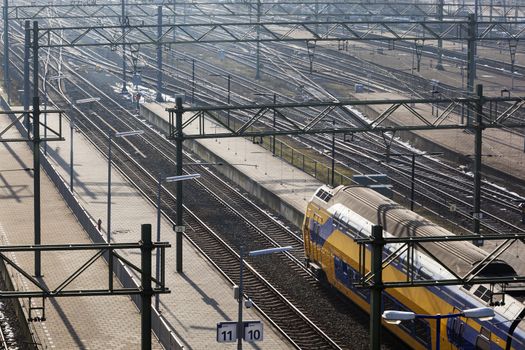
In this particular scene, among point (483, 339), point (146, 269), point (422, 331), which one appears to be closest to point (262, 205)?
point (422, 331)

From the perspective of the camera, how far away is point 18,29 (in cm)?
9775

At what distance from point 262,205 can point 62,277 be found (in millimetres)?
10851

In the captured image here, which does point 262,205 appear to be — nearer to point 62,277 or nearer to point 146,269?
point 62,277

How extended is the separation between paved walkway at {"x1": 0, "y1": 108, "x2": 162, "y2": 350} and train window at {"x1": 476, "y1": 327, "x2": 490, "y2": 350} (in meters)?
8.00

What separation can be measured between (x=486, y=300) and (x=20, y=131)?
3777cm

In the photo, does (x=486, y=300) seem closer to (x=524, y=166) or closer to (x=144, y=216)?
(x=144, y=216)

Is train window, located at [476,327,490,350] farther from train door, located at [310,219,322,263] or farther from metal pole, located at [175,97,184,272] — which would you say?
metal pole, located at [175,97,184,272]

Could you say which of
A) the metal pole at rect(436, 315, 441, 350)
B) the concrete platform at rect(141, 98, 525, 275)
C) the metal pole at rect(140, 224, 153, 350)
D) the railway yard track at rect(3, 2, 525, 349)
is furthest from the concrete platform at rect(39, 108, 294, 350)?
the metal pole at rect(140, 224, 153, 350)

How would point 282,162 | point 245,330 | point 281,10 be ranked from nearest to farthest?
1. point 245,330
2. point 282,162
3. point 281,10

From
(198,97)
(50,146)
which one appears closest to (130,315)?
(50,146)

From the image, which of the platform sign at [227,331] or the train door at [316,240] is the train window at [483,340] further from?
the train door at [316,240]

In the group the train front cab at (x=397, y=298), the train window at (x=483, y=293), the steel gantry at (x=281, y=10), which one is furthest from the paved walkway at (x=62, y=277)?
the steel gantry at (x=281, y=10)

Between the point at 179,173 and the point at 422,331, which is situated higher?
the point at 179,173

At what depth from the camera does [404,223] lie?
2833cm
